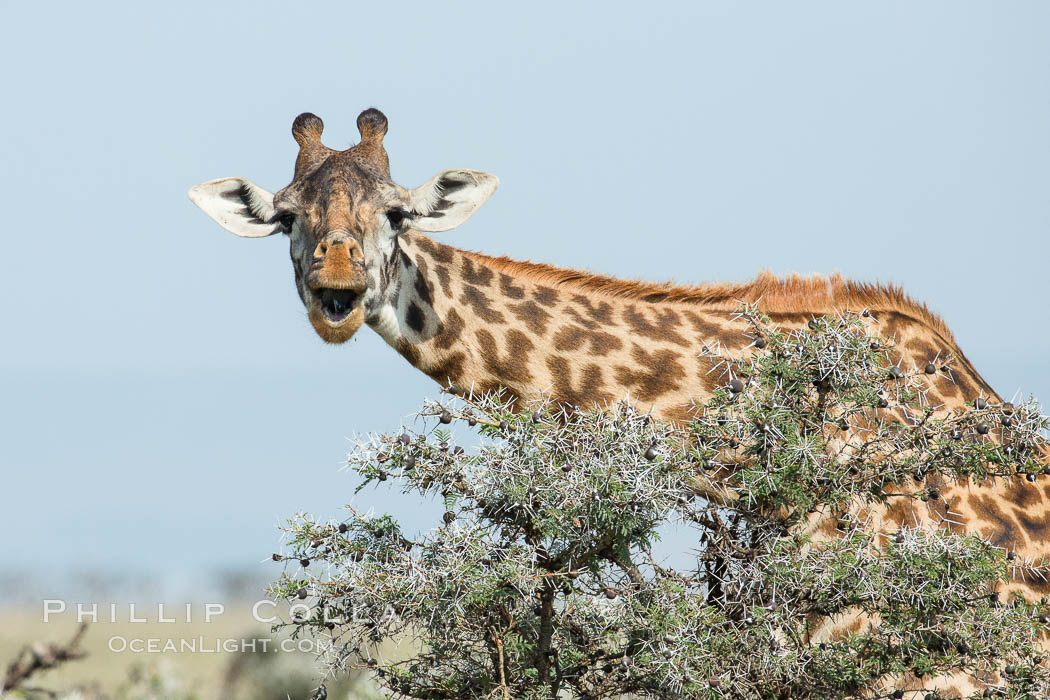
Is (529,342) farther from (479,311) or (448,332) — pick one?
(448,332)

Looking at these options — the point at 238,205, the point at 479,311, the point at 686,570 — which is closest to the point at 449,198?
the point at 479,311

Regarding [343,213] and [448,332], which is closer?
[343,213]

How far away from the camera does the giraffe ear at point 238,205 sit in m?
9.05

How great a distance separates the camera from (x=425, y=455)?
6.52 meters

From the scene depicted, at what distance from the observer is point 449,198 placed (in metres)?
9.08

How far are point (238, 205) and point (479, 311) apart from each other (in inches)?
76.7

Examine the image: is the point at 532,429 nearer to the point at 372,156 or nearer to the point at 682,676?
the point at 682,676

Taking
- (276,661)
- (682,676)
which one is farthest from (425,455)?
(276,661)

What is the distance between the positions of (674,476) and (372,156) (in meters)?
4.10

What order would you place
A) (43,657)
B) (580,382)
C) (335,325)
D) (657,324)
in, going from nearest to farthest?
(43,657), (335,325), (580,382), (657,324)

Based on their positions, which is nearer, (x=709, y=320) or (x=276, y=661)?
(x=709, y=320)

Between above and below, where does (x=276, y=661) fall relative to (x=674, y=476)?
above

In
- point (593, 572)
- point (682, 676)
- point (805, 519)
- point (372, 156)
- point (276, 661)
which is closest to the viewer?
point (682, 676)

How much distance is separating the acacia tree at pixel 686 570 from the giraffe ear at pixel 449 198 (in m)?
2.55
